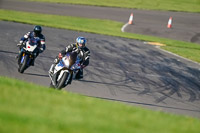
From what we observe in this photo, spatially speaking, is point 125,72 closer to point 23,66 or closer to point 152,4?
point 23,66

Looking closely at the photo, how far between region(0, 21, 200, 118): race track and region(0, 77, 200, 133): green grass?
4.44m

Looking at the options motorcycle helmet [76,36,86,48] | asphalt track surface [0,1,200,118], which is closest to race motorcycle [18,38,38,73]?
asphalt track surface [0,1,200,118]

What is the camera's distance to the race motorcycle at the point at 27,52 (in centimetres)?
1331

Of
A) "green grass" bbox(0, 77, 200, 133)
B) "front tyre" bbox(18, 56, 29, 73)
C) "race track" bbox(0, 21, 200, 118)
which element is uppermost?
"green grass" bbox(0, 77, 200, 133)

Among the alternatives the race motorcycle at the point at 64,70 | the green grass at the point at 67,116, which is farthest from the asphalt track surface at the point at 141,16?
the green grass at the point at 67,116

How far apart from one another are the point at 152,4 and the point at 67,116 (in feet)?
111

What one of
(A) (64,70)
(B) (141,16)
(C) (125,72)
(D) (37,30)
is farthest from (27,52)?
(B) (141,16)

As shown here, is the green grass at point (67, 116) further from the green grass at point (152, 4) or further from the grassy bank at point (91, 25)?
the green grass at point (152, 4)

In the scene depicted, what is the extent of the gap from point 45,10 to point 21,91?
25.6 meters

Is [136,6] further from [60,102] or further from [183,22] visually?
[60,102]

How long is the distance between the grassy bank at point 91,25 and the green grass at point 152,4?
23.2ft

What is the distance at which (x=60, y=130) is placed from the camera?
5223 millimetres

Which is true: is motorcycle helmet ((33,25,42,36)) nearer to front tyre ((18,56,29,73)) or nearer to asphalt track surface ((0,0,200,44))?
front tyre ((18,56,29,73))

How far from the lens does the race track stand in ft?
41.2
